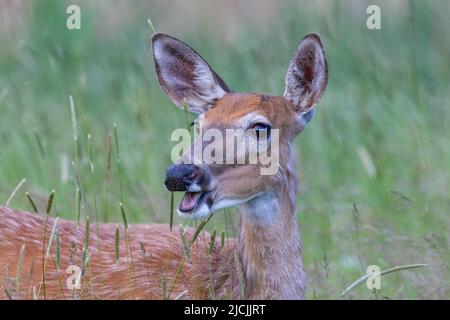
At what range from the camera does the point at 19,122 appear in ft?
36.1

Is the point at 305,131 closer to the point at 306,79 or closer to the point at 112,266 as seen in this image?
the point at 306,79

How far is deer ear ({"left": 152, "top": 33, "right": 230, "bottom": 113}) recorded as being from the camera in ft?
24.8

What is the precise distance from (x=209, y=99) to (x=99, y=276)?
1.00m

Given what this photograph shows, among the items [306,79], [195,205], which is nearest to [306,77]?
[306,79]

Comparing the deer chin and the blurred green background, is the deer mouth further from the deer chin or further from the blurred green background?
the blurred green background

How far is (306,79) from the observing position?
7492 mm

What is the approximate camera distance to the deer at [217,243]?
7180 millimetres

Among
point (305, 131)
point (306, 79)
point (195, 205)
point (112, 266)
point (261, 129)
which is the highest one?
point (305, 131)

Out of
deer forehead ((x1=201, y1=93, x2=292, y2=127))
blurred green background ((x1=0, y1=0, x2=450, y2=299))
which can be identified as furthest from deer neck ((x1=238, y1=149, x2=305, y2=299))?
blurred green background ((x1=0, y1=0, x2=450, y2=299))

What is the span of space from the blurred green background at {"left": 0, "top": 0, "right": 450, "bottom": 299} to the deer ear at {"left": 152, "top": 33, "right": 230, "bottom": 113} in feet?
2.88

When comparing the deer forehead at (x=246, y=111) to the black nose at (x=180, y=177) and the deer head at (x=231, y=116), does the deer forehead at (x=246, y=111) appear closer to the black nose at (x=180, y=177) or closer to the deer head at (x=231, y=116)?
the deer head at (x=231, y=116)

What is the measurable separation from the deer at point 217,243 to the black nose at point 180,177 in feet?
0.76

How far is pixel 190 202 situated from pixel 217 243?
99cm
